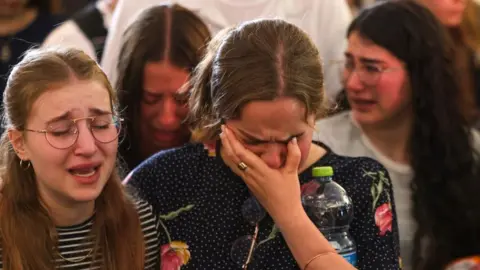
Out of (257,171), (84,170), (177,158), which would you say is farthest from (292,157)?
(84,170)

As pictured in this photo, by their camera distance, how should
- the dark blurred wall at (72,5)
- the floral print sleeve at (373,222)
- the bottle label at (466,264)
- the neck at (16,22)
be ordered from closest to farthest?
the floral print sleeve at (373,222) < the bottle label at (466,264) < the neck at (16,22) < the dark blurred wall at (72,5)

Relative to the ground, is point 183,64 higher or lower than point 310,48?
lower

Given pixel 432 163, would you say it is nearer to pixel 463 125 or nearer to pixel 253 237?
pixel 463 125

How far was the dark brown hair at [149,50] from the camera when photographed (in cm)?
222

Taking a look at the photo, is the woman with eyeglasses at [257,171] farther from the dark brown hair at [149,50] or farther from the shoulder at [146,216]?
the dark brown hair at [149,50]

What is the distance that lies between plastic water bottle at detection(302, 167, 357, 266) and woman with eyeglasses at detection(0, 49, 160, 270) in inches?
14.5

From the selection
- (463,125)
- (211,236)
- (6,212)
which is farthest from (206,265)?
(463,125)

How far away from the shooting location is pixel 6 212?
177 cm

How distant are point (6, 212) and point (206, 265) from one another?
44 centimetres

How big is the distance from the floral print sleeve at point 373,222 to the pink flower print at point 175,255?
14.6 inches

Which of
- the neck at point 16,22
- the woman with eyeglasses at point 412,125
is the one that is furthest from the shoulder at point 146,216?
the neck at point 16,22

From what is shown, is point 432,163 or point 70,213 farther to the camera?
point 432,163

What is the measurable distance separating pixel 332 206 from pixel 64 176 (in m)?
0.58

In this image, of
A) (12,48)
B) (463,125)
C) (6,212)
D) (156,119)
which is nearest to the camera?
(6,212)
